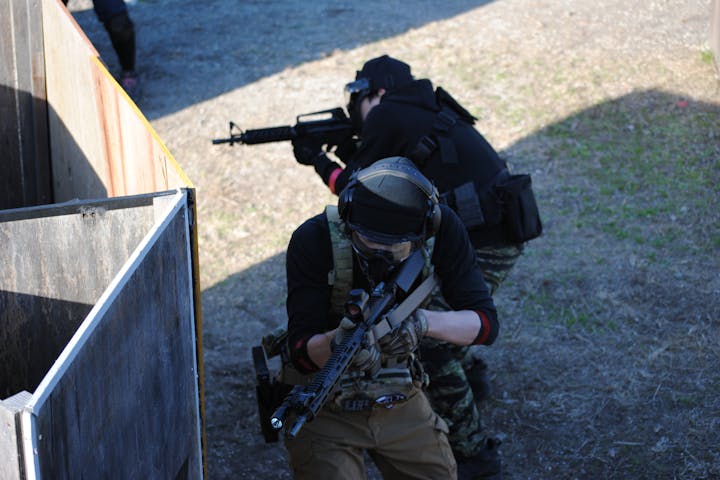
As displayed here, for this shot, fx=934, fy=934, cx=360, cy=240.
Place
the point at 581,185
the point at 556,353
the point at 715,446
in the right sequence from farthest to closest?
1. the point at 581,185
2. the point at 556,353
3. the point at 715,446

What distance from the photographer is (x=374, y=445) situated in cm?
356

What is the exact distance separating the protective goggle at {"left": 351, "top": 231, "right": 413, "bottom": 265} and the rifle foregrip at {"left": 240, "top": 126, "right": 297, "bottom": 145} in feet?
7.79

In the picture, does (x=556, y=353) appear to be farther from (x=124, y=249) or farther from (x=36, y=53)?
(x=36, y=53)

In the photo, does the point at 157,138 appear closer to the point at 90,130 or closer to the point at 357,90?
the point at 90,130

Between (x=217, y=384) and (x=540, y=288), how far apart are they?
2.36 meters

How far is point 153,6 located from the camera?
1226 cm

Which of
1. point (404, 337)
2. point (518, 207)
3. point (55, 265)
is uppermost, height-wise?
point (55, 265)

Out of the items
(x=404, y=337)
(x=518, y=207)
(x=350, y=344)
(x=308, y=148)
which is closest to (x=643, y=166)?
(x=308, y=148)

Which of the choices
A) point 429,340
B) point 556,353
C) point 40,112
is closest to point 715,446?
point 556,353

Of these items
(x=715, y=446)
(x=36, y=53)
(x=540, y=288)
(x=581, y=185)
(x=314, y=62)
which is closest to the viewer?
(x=715, y=446)

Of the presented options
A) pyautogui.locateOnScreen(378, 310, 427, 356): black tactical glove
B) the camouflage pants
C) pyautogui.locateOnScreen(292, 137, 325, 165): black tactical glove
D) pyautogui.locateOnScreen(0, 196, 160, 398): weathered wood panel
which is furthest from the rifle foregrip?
pyautogui.locateOnScreen(378, 310, 427, 356): black tactical glove

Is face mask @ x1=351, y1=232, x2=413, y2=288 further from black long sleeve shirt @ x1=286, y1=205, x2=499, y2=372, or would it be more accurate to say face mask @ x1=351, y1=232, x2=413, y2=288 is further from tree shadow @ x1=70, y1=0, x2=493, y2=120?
tree shadow @ x1=70, y1=0, x2=493, y2=120

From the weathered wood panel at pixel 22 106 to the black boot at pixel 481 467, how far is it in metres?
2.98

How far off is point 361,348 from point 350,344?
0.07 meters
